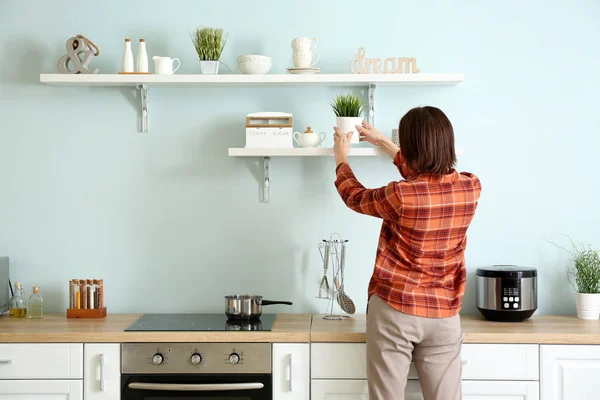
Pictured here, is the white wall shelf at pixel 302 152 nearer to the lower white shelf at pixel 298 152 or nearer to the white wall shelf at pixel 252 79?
the lower white shelf at pixel 298 152

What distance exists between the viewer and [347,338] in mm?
2709

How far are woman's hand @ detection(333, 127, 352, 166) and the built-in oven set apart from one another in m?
0.76

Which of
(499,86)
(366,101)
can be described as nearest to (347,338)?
(366,101)

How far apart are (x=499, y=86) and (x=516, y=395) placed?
51.2 inches

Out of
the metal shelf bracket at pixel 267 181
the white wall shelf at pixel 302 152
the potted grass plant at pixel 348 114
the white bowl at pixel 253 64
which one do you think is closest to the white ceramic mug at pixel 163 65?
the white bowl at pixel 253 64

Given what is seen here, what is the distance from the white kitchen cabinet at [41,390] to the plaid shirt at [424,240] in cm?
119

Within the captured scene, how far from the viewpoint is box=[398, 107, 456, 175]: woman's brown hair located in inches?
95.3

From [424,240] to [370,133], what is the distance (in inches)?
25.2

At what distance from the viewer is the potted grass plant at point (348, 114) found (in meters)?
2.96

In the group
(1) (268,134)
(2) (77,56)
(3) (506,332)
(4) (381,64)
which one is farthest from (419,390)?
(2) (77,56)

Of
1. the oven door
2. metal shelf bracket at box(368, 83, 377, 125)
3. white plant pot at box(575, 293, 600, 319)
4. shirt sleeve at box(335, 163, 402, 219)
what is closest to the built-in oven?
the oven door

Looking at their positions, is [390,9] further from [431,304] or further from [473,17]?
[431,304]

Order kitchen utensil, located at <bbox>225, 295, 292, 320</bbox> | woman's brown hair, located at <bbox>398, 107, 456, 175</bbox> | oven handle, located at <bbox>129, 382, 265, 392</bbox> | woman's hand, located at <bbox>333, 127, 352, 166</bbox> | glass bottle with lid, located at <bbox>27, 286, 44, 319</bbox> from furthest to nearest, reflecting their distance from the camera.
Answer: glass bottle with lid, located at <bbox>27, 286, 44, 319</bbox> < kitchen utensil, located at <bbox>225, 295, 292, 320</bbox> < woman's hand, located at <bbox>333, 127, 352, 166</bbox> < oven handle, located at <bbox>129, 382, 265, 392</bbox> < woman's brown hair, located at <bbox>398, 107, 456, 175</bbox>

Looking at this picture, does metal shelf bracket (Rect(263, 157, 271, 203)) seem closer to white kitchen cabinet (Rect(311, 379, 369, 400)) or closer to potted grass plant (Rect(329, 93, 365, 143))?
potted grass plant (Rect(329, 93, 365, 143))
